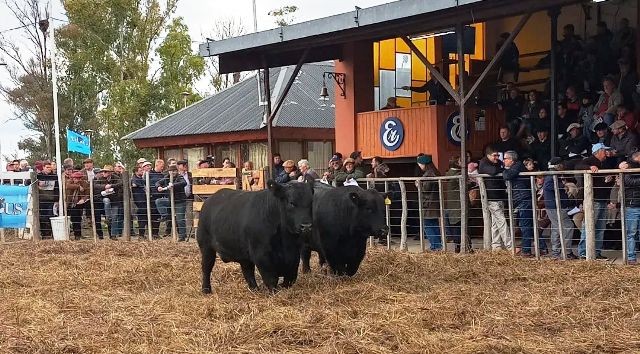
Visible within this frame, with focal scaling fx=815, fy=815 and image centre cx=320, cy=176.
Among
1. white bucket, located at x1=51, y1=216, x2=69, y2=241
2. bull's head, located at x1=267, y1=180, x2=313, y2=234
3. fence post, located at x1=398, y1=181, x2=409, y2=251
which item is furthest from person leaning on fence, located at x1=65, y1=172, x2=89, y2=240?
bull's head, located at x1=267, y1=180, x2=313, y2=234

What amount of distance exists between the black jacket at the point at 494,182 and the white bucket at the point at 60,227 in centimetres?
900

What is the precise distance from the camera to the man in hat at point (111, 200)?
17188mm

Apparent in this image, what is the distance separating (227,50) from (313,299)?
845 cm

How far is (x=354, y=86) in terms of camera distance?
17500 millimetres

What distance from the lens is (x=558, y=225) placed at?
11.4 meters

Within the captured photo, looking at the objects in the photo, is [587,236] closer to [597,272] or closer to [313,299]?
[597,272]

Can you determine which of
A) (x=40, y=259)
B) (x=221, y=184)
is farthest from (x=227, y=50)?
(x=40, y=259)

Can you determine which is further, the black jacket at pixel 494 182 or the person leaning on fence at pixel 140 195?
the person leaning on fence at pixel 140 195

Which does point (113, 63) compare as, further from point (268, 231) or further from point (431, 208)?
point (268, 231)

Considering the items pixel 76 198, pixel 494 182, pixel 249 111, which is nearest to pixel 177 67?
pixel 249 111

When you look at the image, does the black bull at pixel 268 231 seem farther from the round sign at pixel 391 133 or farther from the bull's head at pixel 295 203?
the round sign at pixel 391 133

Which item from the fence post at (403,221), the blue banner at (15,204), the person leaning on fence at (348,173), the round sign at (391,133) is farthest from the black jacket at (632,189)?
the blue banner at (15,204)

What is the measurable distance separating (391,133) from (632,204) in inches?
261

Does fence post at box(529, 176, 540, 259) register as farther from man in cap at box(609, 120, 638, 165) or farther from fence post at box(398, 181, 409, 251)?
fence post at box(398, 181, 409, 251)
